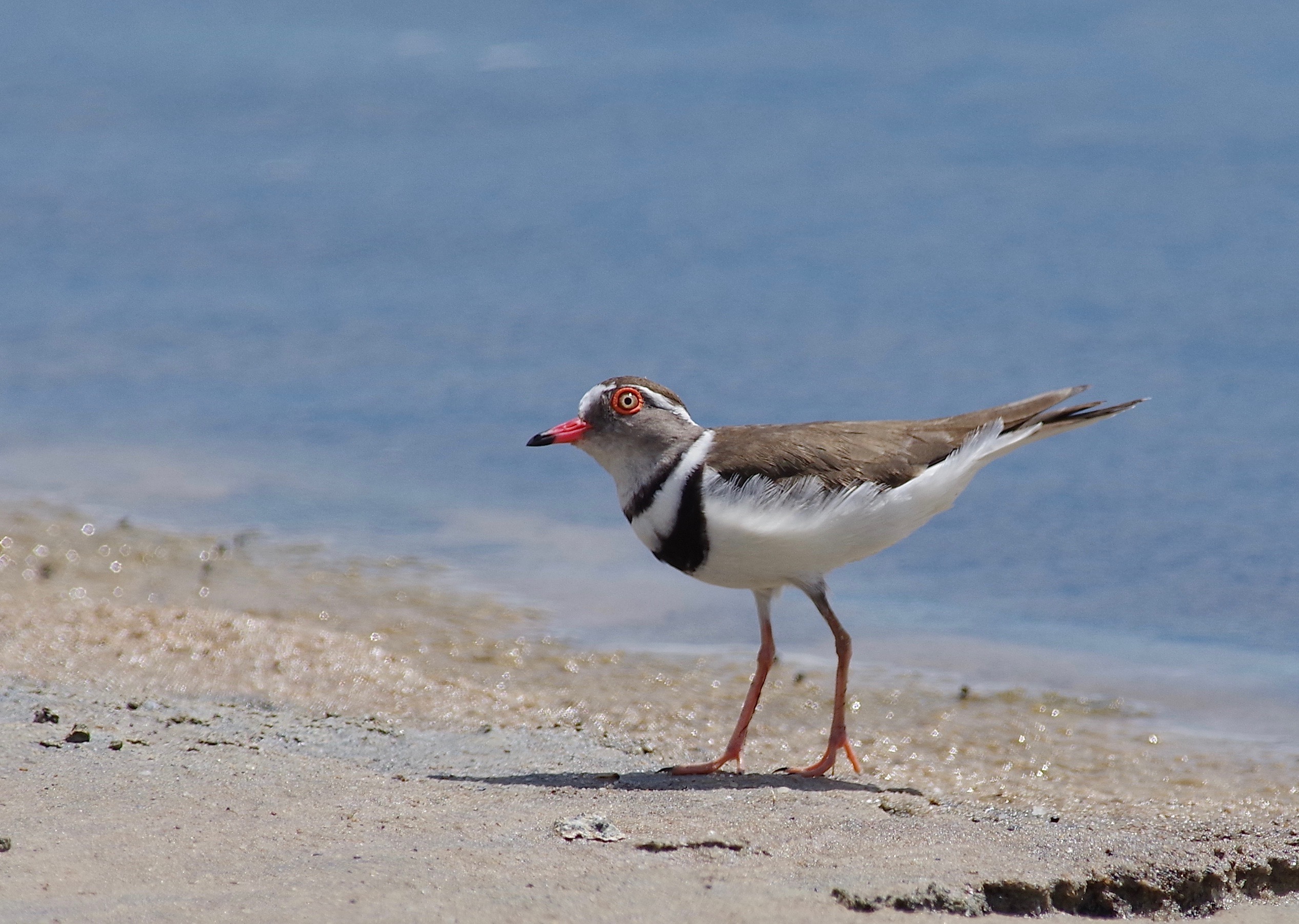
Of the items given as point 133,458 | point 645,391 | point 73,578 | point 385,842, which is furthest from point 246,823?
point 133,458

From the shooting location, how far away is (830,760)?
227 inches

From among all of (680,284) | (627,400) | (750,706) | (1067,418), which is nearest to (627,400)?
(627,400)

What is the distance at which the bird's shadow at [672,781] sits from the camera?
5293 millimetres

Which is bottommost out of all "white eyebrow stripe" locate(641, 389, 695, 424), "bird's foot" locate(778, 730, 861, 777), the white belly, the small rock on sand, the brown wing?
"bird's foot" locate(778, 730, 861, 777)

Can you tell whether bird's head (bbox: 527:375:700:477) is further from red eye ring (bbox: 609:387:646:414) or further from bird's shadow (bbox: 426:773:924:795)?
bird's shadow (bbox: 426:773:924:795)

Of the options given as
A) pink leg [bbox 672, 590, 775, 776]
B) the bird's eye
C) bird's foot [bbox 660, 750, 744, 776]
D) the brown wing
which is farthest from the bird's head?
bird's foot [bbox 660, 750, 744, 776]

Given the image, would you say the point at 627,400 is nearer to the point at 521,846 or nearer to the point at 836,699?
the point at 836,699

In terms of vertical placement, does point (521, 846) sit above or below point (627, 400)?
below

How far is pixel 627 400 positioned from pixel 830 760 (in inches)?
60.0

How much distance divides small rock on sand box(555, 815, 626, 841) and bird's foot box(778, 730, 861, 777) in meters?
1.43

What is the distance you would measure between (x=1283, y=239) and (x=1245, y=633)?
5752 mm

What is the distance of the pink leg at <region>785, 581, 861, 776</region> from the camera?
5.77 meters

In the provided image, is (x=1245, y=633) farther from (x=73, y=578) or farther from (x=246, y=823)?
(x=73, y=578)

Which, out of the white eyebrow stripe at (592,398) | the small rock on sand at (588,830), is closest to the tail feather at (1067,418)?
the white eyebrow stripe at (592,398)
